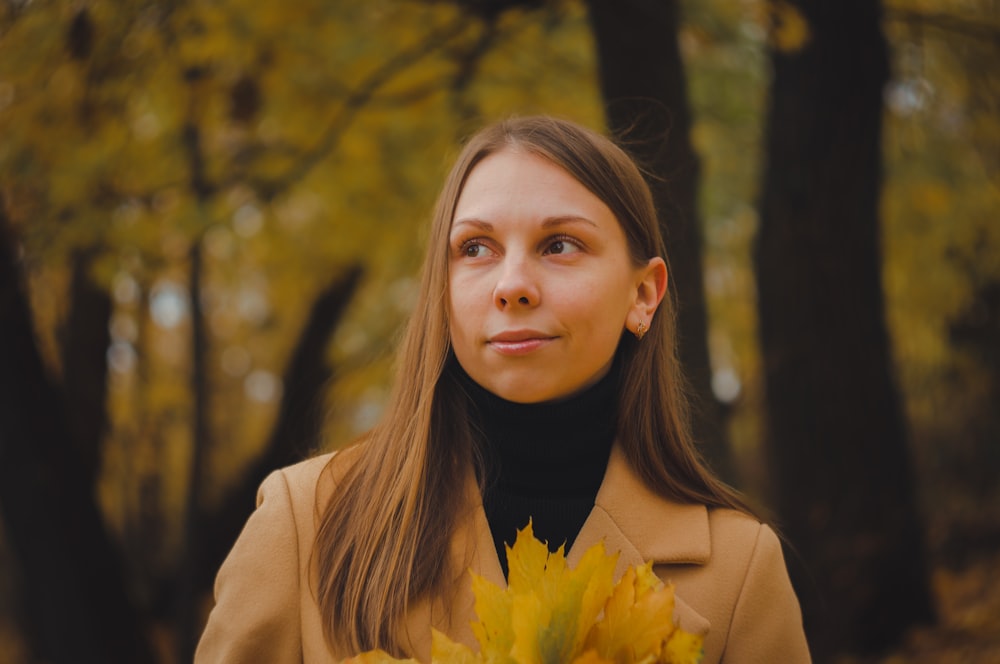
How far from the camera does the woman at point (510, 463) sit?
85.9 inches

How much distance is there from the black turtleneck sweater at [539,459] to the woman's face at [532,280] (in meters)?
0.05

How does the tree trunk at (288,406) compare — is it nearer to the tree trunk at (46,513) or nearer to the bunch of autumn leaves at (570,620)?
the tree trunk at (46,513)

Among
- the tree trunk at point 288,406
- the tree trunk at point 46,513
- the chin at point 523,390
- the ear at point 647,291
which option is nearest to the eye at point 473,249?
the chin at point 523,390

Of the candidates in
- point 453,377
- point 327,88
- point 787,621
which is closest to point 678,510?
point 787,621

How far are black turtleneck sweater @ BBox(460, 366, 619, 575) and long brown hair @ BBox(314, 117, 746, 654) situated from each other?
61mm

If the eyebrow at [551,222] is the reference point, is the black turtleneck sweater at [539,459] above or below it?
below

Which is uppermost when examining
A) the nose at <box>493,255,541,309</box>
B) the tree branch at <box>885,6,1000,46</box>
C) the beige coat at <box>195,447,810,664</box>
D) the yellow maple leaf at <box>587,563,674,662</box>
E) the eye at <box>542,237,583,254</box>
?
the tree branch at <box>885,6,1000,46</box>

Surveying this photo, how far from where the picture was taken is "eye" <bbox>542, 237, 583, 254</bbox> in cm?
223

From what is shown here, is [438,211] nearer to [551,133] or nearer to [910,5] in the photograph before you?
[551,133]

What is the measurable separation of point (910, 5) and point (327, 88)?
3240mm

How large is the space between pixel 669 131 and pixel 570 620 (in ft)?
9.04

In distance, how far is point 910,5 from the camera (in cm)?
584

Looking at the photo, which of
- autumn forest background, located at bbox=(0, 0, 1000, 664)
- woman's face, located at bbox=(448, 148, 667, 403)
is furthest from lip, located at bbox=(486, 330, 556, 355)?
autumn forest background, located at bbox=(0, 0, 1000, 664)

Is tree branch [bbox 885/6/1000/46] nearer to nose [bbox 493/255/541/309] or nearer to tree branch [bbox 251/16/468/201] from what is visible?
tree branch [bbox 251/16/468/201]
